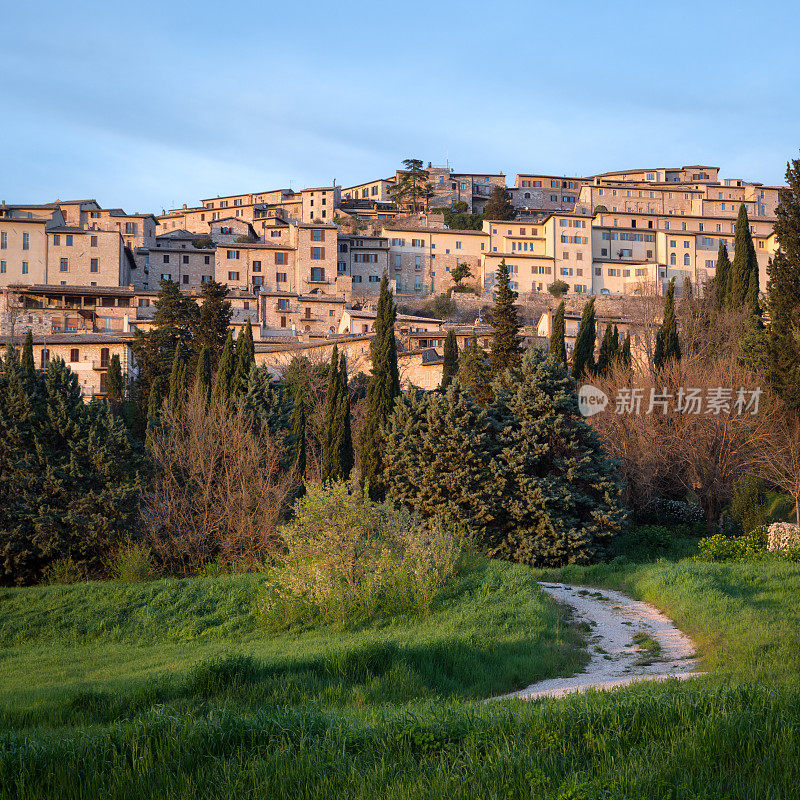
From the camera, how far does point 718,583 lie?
1534cm

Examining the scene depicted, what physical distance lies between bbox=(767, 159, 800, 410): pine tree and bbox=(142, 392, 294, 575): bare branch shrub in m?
15.7

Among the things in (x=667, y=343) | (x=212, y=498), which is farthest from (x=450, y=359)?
(x=212, y=498)

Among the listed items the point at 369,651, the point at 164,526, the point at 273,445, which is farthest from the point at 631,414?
the point at 369,651

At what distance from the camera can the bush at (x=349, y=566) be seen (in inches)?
581

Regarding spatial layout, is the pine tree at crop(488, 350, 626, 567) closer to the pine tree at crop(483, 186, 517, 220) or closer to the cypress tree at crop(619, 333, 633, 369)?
the cypress tree at crop(619, 333, 633, 369)

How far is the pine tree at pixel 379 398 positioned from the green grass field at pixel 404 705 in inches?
353

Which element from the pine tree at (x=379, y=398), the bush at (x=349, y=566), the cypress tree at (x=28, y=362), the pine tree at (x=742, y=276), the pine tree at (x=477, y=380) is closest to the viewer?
the bush at (x=349, y=566)

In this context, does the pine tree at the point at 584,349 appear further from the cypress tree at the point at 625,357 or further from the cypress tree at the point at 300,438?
the cypress tree at the point at 300,438

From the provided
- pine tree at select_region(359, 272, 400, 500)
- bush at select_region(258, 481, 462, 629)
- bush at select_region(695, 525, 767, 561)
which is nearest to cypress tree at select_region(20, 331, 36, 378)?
pine tree at select_region(359, 272, 400, 500)

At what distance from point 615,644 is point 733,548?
30.2ft

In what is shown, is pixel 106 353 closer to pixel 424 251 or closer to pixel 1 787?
pixel 424 251

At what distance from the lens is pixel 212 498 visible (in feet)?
74.0

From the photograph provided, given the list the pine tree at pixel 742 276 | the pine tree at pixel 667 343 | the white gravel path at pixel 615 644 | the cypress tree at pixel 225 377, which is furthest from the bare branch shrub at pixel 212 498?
the pine tree at pixel 742 276

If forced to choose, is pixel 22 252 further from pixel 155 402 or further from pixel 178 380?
pixel 178 380
